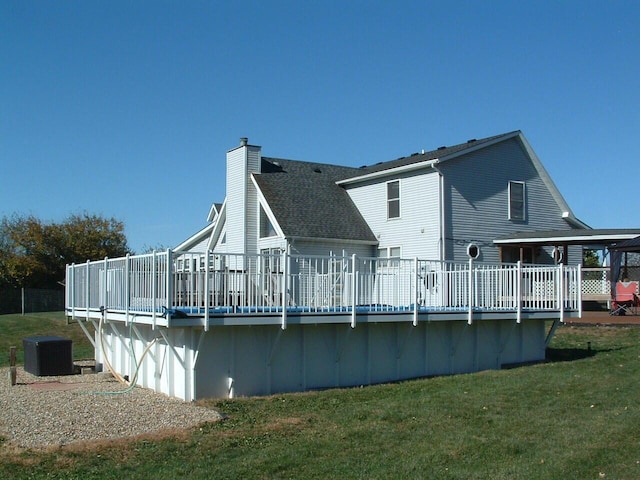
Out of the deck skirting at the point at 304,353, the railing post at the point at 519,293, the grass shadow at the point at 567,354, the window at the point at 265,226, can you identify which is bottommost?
the grass shadow at the point at 567,354

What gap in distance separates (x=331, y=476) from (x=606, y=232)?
64.5 feet

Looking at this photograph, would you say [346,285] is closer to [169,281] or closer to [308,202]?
[169,281]

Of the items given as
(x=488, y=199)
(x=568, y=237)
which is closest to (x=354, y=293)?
(x=488, y=199)

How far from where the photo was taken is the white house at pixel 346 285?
13.1 m

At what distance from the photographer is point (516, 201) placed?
85.2 ft

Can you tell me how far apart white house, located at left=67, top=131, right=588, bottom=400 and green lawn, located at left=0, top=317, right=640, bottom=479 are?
1.06 meters

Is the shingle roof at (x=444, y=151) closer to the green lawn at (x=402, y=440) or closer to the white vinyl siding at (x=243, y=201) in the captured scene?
the white vinyl siding at (x=243, y=201)

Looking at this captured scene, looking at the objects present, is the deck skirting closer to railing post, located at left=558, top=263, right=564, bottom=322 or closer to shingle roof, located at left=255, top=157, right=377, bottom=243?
railing post, located at left=558, top=263, right=564, bottom=322

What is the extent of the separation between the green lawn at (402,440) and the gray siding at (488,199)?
10318 mm

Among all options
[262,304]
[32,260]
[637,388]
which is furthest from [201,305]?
[32,260]

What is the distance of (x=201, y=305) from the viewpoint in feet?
42.6

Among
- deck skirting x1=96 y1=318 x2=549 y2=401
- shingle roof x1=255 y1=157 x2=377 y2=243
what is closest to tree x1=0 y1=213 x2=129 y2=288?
shingle roof x1=255 y1=157 x2=377 y2=243

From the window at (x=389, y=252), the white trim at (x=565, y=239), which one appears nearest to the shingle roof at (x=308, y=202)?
the window at (x=389, y=252)

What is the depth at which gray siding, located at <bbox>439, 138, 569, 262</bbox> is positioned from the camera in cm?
2383
